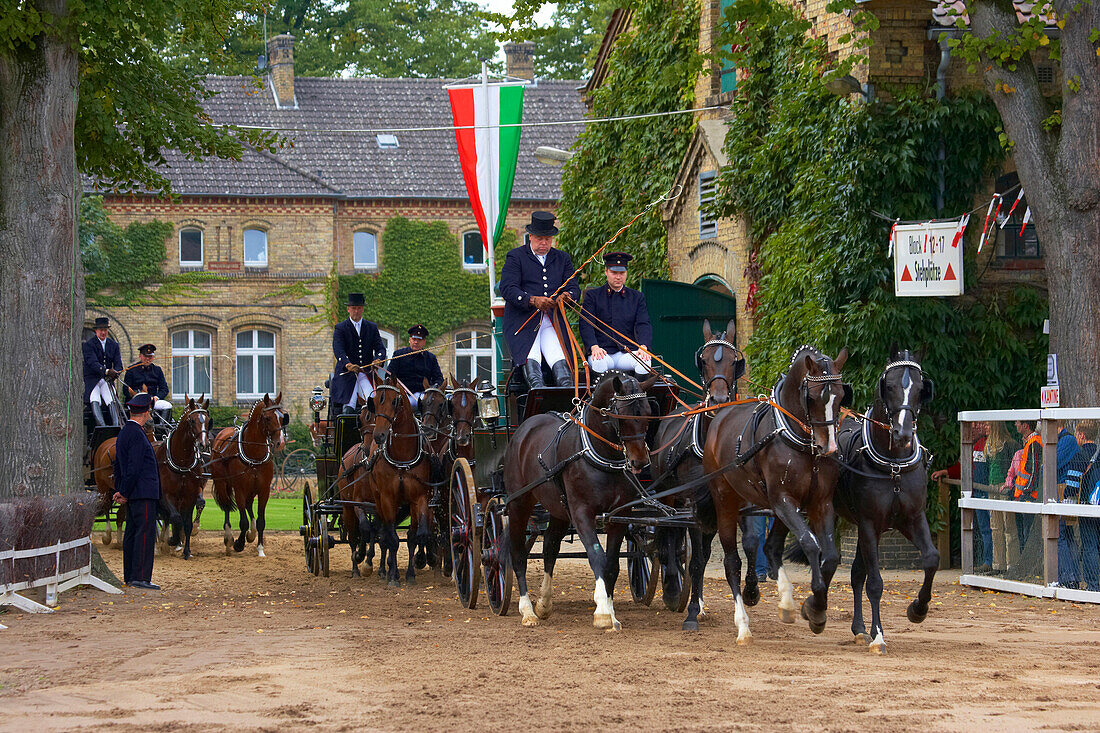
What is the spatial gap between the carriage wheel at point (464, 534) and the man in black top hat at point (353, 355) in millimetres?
4011

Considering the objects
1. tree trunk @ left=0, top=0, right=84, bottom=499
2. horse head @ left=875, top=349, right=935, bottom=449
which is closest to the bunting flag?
tree trunk @ left=0, top=0, right=84, bottom=499

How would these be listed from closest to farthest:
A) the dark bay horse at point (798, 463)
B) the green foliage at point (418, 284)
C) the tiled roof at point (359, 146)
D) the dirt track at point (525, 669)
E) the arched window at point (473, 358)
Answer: the dirt track at point (525, 669) < the dark bay horse at point (798, 463) < the tiled roof at point (359, 146) < the green foliage at point (418, 284) < the arched window at point (473, 358)

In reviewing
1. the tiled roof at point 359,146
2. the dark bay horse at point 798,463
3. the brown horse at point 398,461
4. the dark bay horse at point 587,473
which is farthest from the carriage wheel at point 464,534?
the tiled roof at point 359,146

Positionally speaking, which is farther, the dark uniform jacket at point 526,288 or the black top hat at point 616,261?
the black top hat at point 616,261

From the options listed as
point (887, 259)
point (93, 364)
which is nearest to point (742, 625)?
point (887, 259)

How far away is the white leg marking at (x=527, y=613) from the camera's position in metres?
10.7

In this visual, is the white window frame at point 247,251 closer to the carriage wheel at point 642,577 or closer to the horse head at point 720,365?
the carriage wheel at point 642,577

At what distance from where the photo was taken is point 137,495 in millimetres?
13852

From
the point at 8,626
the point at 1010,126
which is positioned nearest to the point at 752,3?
the point at 1010,126

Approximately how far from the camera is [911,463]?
9578 millimetres

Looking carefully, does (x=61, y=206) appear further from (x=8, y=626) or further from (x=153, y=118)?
(x=8, y=626)

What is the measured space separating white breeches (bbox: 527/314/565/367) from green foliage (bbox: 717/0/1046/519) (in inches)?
200

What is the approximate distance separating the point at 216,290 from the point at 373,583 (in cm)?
2327

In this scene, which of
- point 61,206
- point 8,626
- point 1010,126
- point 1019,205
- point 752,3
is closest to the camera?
point 8,626
